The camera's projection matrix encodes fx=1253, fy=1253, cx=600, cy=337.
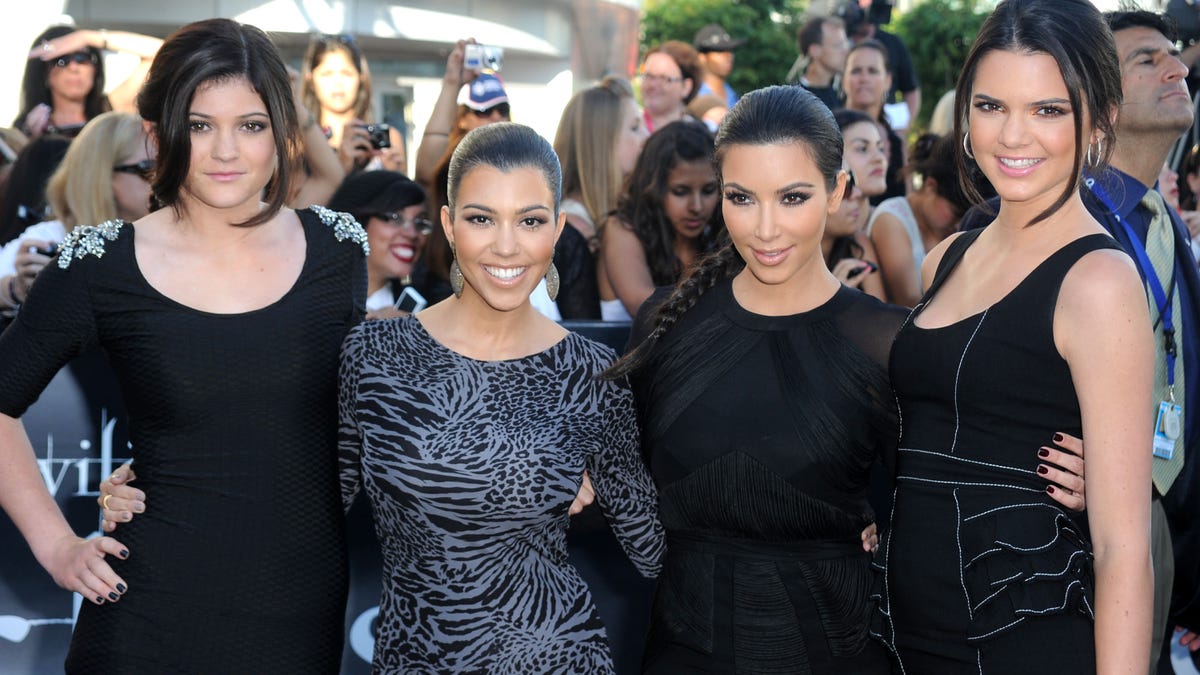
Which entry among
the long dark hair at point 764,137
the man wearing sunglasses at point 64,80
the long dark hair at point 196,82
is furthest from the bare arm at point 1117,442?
the man wearing sunglasses at point 64,80

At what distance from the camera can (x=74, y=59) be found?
582cm

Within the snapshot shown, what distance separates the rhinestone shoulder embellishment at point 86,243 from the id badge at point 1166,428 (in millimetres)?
2455

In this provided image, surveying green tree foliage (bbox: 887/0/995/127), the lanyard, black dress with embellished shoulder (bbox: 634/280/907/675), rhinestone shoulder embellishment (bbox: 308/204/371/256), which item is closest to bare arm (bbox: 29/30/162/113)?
rhinestone shoulder embellishment (bbox: 308/204/371/256)

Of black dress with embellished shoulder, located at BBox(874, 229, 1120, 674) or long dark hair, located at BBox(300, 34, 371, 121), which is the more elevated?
long dark hair, located at BBox(300, 34, 371, 121)

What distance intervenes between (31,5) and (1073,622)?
494 inches

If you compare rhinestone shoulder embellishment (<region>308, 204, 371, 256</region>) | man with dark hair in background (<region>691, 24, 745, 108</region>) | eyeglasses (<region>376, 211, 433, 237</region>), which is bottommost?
eyeglasses (<region>376, 211, 433, 237</region>)

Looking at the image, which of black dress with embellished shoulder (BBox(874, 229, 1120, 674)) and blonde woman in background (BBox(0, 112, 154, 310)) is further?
blonde woman in background (BBox(0, 112, 154, 310))

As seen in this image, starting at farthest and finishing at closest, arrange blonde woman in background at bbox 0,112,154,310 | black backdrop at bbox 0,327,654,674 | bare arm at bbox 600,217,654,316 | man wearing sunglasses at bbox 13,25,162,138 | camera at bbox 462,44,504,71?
camera at bbox 462,44,504,71 < man wearing sunglasses at bbox 13,25,162,138 < bare arm at bbox 600,217,654,316 < blonde woman in background at bbox 0,112,154,310 < black backdrop at bbox 0,327,654,674

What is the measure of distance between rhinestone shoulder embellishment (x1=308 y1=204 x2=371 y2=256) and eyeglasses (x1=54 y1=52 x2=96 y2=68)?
11.4 feet

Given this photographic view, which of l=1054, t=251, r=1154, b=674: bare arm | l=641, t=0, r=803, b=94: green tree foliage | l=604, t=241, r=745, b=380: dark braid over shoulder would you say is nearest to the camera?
l=1054, t=251, r=1154, b=674: bare arm

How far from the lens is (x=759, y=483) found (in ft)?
9.01

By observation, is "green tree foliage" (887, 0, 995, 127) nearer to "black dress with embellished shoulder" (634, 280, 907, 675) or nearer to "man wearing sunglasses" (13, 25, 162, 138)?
"man wearing sunglasses" (13, 25, 162, 138)

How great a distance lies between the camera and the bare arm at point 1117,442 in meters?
2.17

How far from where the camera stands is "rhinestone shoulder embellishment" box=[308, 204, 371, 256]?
292 centimetres
